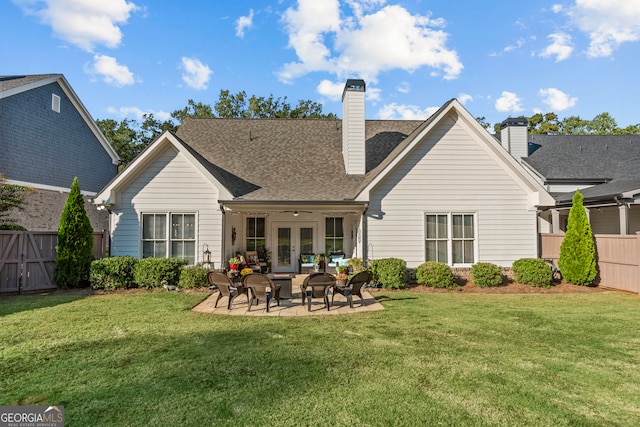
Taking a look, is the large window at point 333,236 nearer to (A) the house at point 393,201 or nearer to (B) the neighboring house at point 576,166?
(A) the house at point 393,201

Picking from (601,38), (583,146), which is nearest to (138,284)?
(601,38)

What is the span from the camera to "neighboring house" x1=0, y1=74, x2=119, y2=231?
49.9 feet

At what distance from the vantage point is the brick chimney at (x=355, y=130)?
13.2 m

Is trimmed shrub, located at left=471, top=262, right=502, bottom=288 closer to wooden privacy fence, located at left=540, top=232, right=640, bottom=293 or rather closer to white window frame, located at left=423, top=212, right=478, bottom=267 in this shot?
white window frame, located at left=423, top=212, right=478, bottom=267

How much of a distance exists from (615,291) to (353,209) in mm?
8211

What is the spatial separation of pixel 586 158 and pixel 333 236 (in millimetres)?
16062

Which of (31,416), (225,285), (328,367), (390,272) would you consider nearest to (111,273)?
(225,285)

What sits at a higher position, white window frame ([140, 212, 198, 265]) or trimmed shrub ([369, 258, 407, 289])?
white window frame ([140, 212, 198, 265])

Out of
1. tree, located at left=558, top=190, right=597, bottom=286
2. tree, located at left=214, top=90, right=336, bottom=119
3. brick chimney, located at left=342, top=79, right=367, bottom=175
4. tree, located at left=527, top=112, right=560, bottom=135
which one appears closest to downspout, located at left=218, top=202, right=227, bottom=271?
brick chimney, located at left=342, top=79, right=367, bottom=175

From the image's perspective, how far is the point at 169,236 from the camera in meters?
11.4

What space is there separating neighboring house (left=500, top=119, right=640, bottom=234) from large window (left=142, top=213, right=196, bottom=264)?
15.4m

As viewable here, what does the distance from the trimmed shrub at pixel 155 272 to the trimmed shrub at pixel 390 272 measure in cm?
608

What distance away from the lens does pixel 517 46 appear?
49.8ft

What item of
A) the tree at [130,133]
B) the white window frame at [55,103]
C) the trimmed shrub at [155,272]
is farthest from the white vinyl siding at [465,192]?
the tree at [130,133]
